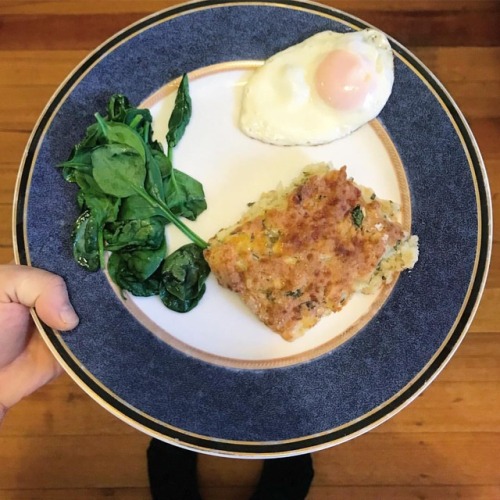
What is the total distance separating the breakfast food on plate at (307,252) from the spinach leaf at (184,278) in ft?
0.36

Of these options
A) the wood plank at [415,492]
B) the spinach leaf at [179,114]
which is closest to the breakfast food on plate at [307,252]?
the spinach leaf at [179,114]

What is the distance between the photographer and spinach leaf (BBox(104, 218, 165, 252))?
8.29 feet

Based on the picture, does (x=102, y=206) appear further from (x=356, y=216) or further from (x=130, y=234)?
(x=356, y=216)

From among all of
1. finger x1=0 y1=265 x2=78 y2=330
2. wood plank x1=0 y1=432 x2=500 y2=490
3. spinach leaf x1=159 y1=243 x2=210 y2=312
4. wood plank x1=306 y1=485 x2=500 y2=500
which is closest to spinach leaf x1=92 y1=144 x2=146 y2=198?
spinach leaf x1=159 y1=243 x2=210 y2=312

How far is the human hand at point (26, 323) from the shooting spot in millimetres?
2475

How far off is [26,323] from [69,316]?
370 millimetres

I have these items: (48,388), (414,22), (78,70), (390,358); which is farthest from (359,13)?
(48,388)

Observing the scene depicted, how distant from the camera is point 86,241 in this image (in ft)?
8.37

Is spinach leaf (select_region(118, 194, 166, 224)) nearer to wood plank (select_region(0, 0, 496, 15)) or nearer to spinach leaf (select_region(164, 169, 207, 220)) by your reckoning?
spinach leaf (select_region(164, 169, 207, 220))

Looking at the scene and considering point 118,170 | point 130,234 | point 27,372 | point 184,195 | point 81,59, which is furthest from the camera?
point 81,59

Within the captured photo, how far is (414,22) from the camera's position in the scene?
3.12 m

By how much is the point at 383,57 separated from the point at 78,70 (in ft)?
4.97

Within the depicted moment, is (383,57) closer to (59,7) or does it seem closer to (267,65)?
(267,65)

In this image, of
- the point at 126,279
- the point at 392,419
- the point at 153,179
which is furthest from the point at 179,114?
the point at 392,419
